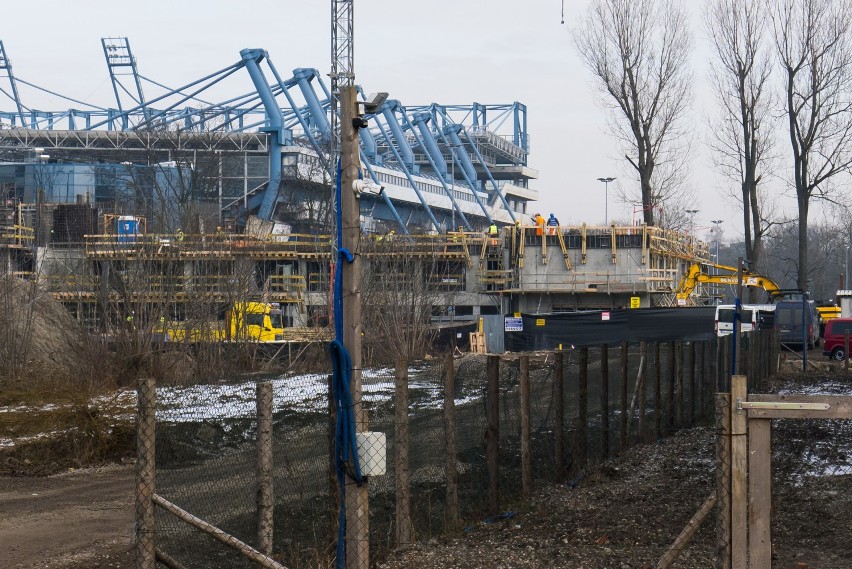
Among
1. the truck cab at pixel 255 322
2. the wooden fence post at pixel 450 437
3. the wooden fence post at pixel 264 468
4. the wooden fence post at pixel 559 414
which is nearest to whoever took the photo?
the wooden fence post at pixel 264 468

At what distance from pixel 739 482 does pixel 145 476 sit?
420 centimetres

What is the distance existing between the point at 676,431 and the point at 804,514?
761 centimetres

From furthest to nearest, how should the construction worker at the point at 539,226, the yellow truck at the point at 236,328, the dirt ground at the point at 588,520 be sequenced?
the construction worker at the point at 539,226, the yellow truck at the point at 236,328, the dirt ground at the point at 588,520

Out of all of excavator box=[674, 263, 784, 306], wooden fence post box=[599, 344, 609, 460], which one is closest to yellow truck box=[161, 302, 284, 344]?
wooden fence post box=[599, 344, 609, 460]

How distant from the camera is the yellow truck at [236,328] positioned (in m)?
29.5

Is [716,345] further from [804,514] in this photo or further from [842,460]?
[804,514]

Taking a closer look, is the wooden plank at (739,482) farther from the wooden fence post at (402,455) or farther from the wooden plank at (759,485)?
the wooden fence post at (402,455)

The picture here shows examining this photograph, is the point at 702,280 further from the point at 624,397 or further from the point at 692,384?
the point at 624,397

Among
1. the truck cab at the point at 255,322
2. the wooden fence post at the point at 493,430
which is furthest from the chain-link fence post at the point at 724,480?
the truck cab at the point at 255,322

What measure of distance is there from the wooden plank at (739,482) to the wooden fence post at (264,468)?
133 inches

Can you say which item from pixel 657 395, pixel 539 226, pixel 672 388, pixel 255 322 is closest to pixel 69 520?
pixel 657 395

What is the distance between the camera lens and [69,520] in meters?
12.1

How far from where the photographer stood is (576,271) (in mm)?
55188

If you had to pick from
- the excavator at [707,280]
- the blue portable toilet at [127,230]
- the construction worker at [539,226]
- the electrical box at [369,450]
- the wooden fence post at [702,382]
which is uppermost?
the construction worker at [539,226]
